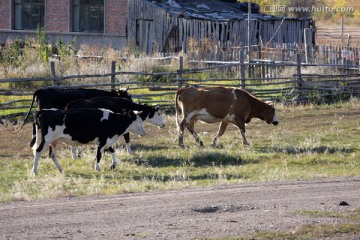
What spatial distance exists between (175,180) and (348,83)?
16.0m

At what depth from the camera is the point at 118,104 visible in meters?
18.0

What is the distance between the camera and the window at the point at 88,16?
41562 millimetres

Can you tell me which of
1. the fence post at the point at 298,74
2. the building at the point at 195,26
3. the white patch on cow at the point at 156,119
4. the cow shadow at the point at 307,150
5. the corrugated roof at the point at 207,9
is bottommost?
the cow shadow at the point at 307,150

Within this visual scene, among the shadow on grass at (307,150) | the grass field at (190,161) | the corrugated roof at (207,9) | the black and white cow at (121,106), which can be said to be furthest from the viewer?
the corrugated roof at (207,9)

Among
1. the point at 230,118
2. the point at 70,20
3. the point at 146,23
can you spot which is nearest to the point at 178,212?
the point at 230,118

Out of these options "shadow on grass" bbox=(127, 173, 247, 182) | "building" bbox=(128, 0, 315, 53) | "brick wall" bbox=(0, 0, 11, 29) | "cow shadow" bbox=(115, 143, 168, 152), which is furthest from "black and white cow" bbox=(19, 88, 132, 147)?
"brick wall" bbox=(0, 0, 11, 29)

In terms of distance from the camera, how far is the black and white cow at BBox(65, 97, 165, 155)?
1731cm

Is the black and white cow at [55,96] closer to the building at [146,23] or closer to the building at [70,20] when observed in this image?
the building at [146,23]

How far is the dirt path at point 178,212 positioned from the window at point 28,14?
30854 mm

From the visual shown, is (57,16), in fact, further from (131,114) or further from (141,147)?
(131,114)

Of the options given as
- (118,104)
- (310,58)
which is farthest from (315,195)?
(310,58)

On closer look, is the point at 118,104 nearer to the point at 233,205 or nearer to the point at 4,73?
the point at 233,205

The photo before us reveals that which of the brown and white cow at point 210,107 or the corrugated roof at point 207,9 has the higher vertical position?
the corrugated roof at point 207,9

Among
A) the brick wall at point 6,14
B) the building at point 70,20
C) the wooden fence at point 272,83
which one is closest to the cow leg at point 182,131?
the wooden fence at point 272,83
